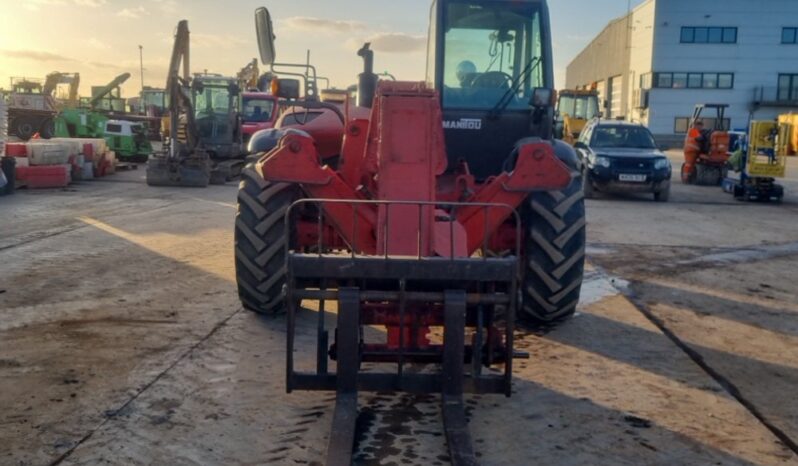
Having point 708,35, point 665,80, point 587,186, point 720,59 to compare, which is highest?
point 708,35

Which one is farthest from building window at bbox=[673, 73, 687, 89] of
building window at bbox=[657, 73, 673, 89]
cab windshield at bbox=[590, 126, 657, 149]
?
cab windshield at bbox=[590, 126, 657, 149]

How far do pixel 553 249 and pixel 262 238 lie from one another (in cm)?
227

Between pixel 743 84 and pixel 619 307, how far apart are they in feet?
155

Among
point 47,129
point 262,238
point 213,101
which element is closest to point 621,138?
point 213,101

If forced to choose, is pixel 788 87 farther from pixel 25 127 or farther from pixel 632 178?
pixel 25 127

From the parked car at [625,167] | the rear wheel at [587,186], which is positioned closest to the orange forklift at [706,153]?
the parked car at [625,167]

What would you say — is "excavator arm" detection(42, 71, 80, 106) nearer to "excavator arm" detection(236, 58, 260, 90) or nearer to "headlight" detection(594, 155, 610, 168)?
"excavator arm" detection(236, 58, 260, 90)

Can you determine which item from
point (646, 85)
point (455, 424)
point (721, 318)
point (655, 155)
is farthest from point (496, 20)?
point (646, 85)

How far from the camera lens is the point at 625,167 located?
17.1 m

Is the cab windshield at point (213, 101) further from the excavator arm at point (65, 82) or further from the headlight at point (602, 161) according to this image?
the excavator arm at point (65, 82)

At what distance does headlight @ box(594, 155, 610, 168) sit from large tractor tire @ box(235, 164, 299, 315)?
1205 cm

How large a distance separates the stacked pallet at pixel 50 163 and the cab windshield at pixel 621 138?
1240 cm

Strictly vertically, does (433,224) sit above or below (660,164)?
below

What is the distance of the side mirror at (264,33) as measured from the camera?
19.4ft
